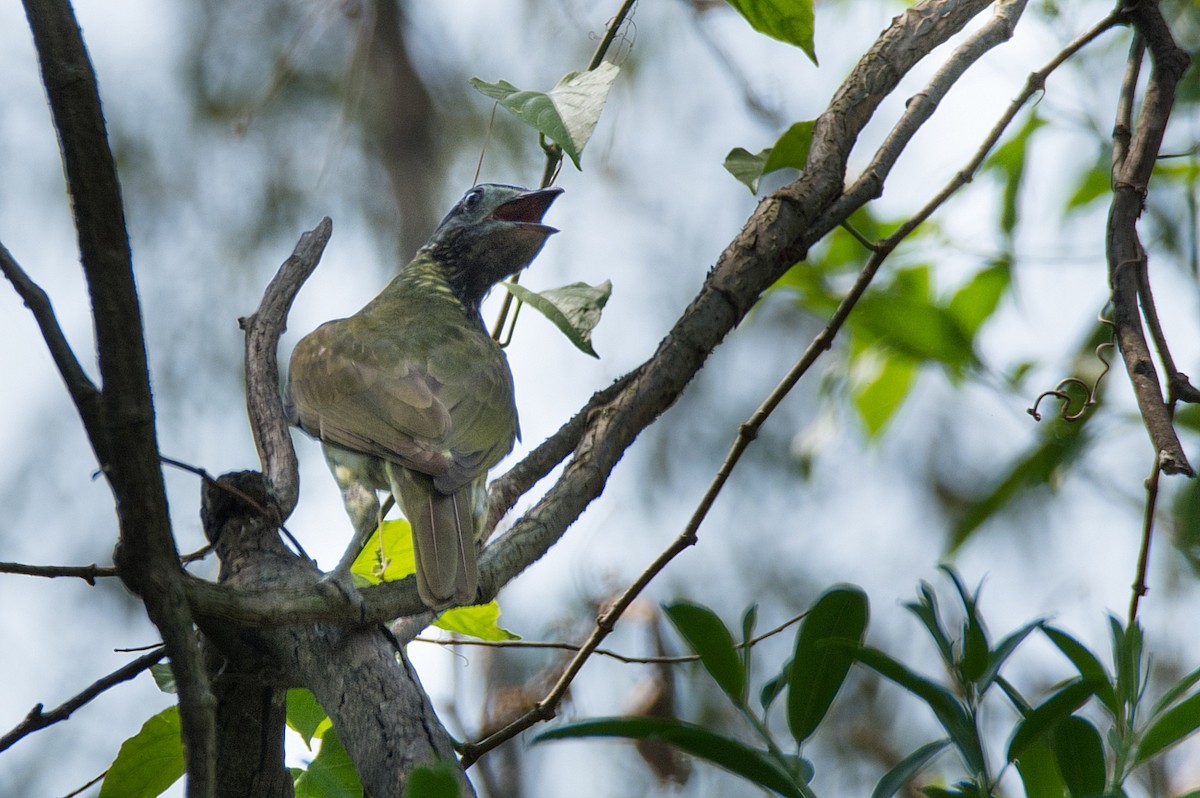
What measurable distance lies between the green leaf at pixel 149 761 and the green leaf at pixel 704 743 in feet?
4.26

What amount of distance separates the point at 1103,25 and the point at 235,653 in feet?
7.40

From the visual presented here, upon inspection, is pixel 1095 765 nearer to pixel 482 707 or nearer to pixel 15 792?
pixel 482 707

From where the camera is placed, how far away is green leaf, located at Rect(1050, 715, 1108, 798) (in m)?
1.15

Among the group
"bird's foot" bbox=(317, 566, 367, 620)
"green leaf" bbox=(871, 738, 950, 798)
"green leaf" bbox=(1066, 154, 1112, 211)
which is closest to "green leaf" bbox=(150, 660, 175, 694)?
"bird's foot" bbox=(317, 566, 367, 620)

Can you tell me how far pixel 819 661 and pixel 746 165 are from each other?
1.78 meters

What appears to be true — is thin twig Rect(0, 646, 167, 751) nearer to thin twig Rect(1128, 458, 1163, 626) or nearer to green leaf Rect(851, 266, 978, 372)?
thin twig Rect(1128, 458, 1163, 626)

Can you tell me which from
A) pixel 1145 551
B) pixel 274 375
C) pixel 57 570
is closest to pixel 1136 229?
pixel 1145 551

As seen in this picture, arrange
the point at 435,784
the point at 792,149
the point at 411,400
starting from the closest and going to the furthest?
the point at 435,784
the point at 792,149
the point at 411,400

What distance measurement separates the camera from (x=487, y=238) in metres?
4.30

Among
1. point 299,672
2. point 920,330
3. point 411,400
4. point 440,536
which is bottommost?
point 299,672

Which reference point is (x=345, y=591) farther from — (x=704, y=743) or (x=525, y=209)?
(x=525, y=209)

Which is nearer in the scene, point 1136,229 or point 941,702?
point 941,702

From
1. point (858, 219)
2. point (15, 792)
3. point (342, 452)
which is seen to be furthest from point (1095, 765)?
point (15, 792)

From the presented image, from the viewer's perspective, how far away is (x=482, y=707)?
4484mm
